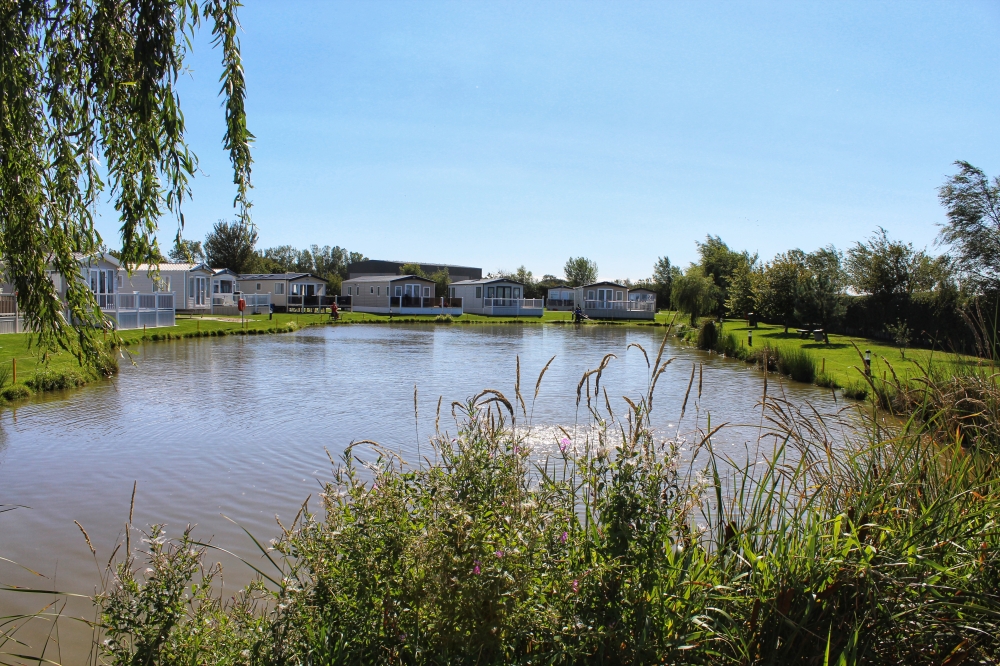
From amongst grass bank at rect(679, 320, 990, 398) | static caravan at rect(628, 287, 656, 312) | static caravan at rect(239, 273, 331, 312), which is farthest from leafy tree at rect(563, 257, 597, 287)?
grass bank at rect(679, 320, 990, 398)

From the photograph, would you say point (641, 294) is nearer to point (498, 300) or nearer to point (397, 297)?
point (498, 300)

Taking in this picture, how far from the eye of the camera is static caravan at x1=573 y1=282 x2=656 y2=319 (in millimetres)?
55375

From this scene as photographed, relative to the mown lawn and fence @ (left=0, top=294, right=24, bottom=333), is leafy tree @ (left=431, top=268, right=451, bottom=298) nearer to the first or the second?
the mown lawn

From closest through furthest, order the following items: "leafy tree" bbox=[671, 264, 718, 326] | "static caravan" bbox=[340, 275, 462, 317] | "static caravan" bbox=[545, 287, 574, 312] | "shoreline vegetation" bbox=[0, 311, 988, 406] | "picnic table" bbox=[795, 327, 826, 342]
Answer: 1. "shoreline vegetation" bbox=[0, 311, 988, 406]
2. "picnic table" bbox=[795, 327, 826, 342]
3. "leafy tree" bbox=[671, 264, 718, 326]
4. "static caravan" bbox=[340, 275, 462, 317]
5. "static caravan" bbox=[545, 287, 574, 312]

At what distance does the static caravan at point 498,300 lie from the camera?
54.4 metres

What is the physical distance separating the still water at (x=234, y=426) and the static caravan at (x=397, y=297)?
2805 centimetres

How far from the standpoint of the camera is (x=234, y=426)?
10.9m

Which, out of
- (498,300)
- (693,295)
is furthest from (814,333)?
(498,300)

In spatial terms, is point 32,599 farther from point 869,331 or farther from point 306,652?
point 869,331

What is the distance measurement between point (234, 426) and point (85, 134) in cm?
804

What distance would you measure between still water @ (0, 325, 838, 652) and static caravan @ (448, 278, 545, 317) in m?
31.1

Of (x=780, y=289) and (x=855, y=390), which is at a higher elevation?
(x=780, y=289)

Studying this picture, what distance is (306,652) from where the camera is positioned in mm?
2396

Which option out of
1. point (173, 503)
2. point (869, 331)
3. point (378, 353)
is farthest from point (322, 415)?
point (869, 331)
